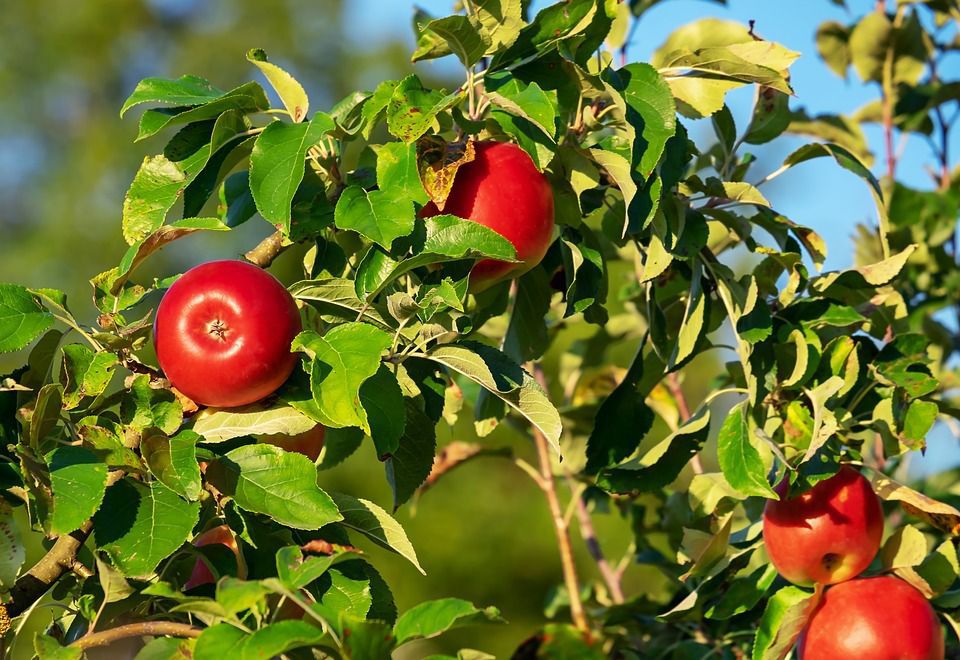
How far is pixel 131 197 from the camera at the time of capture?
3.03ft

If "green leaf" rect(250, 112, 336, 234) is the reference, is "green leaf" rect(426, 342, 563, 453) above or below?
below

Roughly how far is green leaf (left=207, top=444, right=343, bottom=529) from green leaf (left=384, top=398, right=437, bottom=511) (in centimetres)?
19

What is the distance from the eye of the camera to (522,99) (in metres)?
0.88

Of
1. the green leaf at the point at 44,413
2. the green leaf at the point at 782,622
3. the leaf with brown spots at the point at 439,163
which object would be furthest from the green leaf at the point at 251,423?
the green leaf at the point at 782,622

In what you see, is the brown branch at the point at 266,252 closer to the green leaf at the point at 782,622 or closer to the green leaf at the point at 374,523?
the green leaf at the point at 374,523

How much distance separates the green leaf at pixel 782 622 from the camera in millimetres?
1028

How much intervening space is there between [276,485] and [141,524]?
10 cm

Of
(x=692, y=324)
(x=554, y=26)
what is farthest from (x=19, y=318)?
(x=692, y=324)

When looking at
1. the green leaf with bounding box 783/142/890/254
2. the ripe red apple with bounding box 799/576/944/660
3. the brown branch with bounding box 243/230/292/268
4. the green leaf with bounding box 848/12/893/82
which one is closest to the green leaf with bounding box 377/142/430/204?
the brown branch with bounding box 243/230/292/268

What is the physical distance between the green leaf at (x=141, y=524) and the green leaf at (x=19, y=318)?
137 mm

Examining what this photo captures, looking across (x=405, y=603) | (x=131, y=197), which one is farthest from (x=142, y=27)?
(x=131, y=197)

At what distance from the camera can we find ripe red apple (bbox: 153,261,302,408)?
0.84 m

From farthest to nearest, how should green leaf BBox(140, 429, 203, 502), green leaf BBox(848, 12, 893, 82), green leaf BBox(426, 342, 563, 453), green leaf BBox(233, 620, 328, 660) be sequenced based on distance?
green leaf BBox(848, 12, 893, 82), green leaf BBox(426, 342, 563, 453), green leaf BBox(140, 429, 203, 502), green leaf BBox(233, 620, 328, 660)

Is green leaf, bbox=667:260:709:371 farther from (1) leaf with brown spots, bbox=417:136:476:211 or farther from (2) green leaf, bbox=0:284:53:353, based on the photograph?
(2) green leaf, bbox=0:284:53:353
